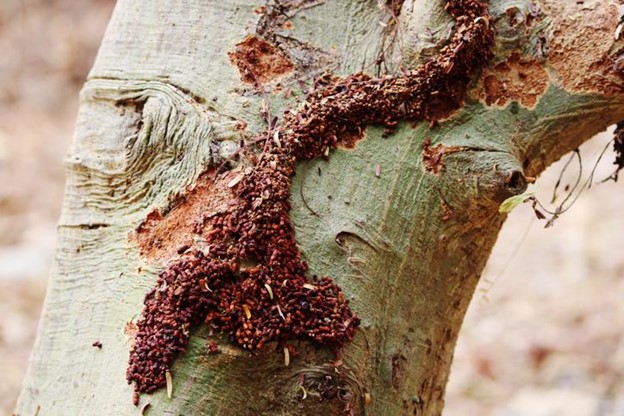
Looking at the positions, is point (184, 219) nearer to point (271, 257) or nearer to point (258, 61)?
point (271, 257)

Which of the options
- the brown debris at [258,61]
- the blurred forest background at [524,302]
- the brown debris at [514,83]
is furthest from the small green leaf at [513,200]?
the blurred forest background at [524,302]

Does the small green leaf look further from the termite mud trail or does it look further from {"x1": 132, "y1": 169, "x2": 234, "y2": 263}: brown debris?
{"x1": 132, "y1": 169, "x2": 234, "y2": 263}: brown debris

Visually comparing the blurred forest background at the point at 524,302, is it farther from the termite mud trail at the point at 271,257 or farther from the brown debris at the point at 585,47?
the termite mud trail at the point at 271,257

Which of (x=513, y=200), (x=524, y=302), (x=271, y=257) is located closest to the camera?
(x=271, y=257)

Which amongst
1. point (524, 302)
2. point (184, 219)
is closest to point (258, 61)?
point (184, 219)

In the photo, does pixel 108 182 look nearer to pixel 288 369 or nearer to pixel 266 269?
pixel 266 269

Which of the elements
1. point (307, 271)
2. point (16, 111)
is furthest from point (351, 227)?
point (16, 111)
